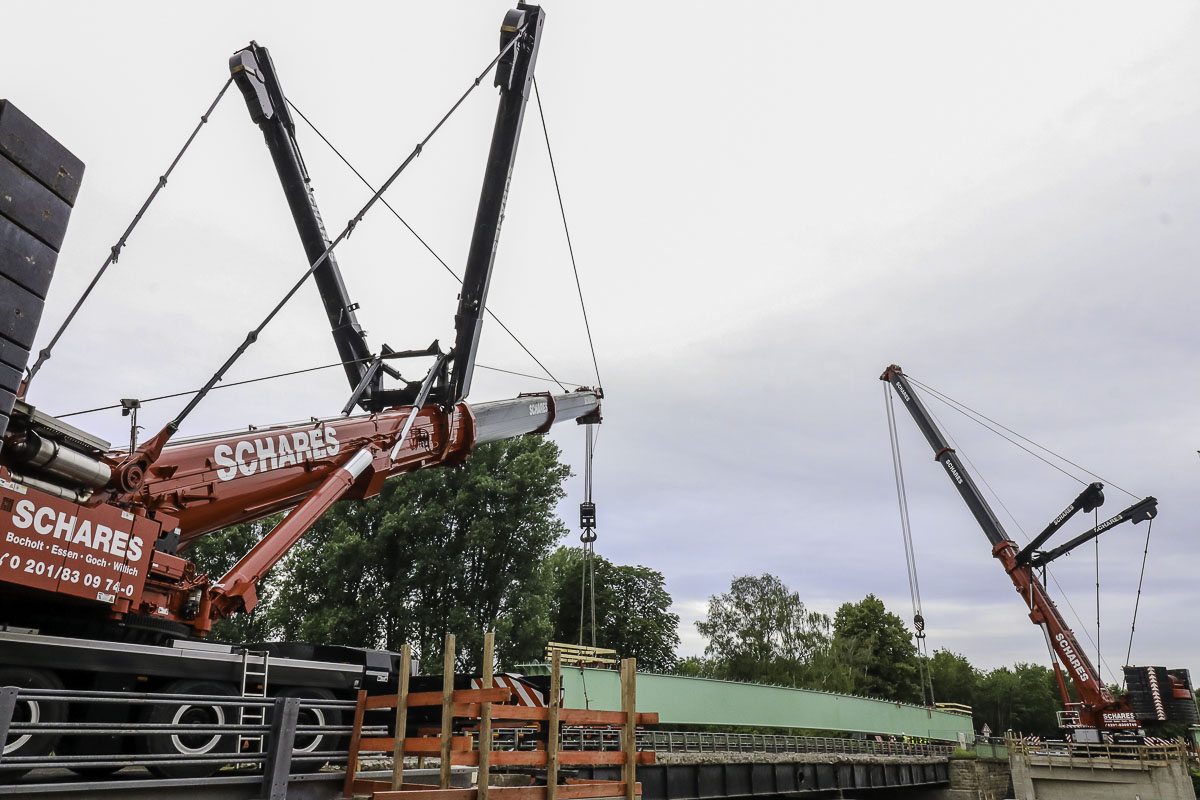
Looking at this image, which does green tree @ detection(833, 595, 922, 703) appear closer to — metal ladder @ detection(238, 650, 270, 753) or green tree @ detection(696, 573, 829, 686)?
green tree @ detection(696, 573, 829, 686)

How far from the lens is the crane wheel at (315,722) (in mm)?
10539

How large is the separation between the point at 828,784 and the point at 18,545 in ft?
80.6

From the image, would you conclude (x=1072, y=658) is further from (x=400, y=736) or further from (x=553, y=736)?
(x=400, y=736)

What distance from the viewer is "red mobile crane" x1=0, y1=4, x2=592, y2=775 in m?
7.97

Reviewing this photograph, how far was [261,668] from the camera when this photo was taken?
34.1ft

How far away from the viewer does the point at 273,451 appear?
1148cm

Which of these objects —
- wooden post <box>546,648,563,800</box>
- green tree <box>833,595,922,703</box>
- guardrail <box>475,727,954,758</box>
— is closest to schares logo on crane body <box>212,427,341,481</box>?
wooden post <box>546,648,563,800</box>

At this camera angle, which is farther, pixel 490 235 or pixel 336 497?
pixel 490 235

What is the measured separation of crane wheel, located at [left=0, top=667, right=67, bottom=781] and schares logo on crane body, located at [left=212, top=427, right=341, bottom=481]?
301cm

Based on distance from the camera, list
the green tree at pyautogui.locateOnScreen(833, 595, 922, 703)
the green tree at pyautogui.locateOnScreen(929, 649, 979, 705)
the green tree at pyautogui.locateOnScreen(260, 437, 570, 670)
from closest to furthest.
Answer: the green tree at pyautogui.locateOnScreen(260, 437, 570, 670), the green tree at pyautogui.locateOnScreen(833, 595, 922, 703), the green tree at pyautogui.locateOnScreen(929, 649, 979, 705)

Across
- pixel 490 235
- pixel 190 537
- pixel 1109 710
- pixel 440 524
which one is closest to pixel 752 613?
pixel 1109 710

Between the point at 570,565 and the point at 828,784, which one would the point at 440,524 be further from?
the point at 570,565

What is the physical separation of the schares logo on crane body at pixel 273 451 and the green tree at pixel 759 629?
168 ft

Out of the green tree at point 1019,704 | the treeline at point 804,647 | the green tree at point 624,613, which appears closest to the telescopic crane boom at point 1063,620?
the treeline at point 804,647
